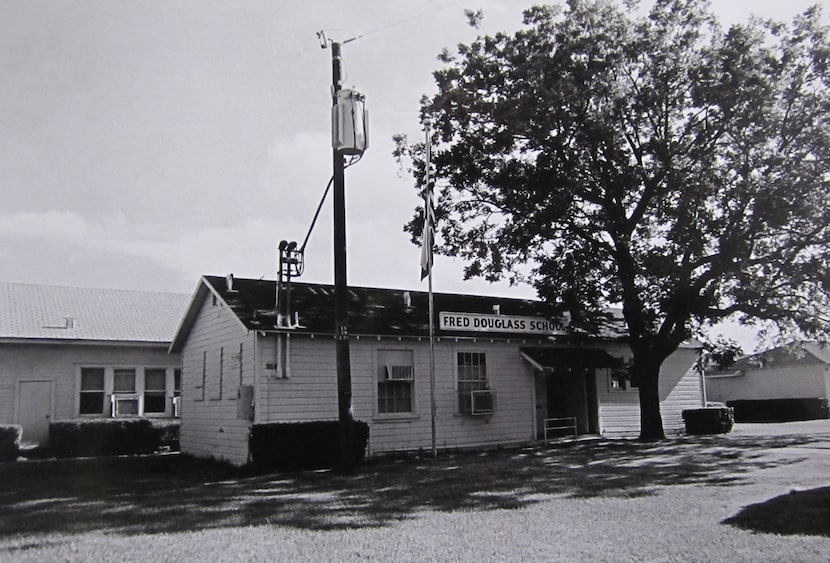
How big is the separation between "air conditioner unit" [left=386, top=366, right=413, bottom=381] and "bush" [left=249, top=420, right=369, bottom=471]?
8.62 ft

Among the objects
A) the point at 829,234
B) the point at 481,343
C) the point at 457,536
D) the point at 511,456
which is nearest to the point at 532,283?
the point at 481,343

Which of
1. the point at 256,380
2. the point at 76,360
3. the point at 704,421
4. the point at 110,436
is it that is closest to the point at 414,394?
the point at 256,380

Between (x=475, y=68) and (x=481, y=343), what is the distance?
7988 mm

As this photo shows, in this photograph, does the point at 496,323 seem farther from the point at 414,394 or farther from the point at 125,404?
the point at 125,404

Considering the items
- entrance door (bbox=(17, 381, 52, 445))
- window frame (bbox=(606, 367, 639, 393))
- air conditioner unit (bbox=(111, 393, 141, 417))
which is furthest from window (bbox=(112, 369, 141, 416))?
window frame (bbox=(606, 367, 639, 393))

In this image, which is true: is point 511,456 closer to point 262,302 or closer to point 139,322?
point 262,302

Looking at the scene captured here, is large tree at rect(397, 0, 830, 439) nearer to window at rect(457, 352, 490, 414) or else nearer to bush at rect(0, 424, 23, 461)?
window at rect(457, 352, 490, 414)

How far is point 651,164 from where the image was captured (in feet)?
68.6

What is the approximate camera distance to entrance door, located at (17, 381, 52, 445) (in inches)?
925

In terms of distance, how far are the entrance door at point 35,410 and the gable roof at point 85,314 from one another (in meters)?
1.63

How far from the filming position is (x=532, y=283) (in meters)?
23.1

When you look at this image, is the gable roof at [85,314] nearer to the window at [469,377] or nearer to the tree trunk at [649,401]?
the window at [469,377]

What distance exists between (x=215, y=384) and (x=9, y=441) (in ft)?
20.7

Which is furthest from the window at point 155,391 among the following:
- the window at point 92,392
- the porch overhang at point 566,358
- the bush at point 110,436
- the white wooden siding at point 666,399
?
the white wooden siding at point 666,399
